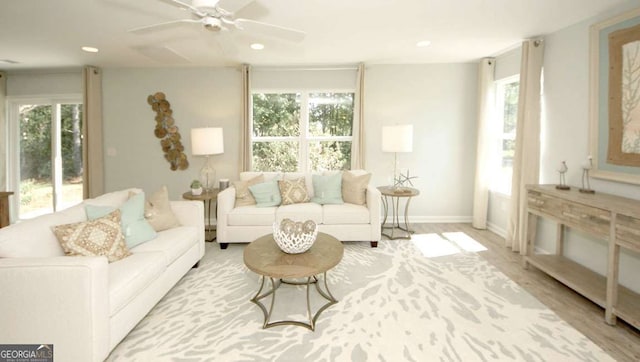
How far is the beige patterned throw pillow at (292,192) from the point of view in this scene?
423 cm

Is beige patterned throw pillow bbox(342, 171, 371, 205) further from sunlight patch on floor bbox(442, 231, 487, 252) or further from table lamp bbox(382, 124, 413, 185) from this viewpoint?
sunlight patch on floor bbox(442, 231, 487, 252)

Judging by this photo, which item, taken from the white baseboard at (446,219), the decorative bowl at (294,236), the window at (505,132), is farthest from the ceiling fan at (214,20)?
the white baseboard at (446,219)

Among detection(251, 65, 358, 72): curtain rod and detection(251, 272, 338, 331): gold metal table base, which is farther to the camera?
detection(251, 65, 358, 72): curtain rod

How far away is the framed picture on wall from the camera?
2637mm

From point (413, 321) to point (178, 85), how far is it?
4.77 m

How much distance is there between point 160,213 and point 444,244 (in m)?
3.30

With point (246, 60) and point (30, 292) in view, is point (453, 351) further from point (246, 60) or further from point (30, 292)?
point (246, 60)

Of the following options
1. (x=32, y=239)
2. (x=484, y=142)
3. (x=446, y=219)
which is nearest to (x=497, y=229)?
(x=446, y=219)

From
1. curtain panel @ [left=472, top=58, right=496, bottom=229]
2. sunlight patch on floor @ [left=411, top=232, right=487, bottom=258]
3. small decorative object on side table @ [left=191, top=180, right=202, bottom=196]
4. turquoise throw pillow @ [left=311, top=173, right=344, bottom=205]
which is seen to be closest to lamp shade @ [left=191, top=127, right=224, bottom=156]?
small decorative object on side table @ [left=191, top=180, right=202, bottom=196]

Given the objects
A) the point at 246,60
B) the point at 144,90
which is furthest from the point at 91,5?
the point at 144,90

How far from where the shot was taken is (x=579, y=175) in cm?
322

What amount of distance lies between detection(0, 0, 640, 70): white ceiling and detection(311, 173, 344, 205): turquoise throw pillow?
166 cm

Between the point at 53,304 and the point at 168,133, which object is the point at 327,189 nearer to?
the point at 168,133

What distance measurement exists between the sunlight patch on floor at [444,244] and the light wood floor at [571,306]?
194mm
